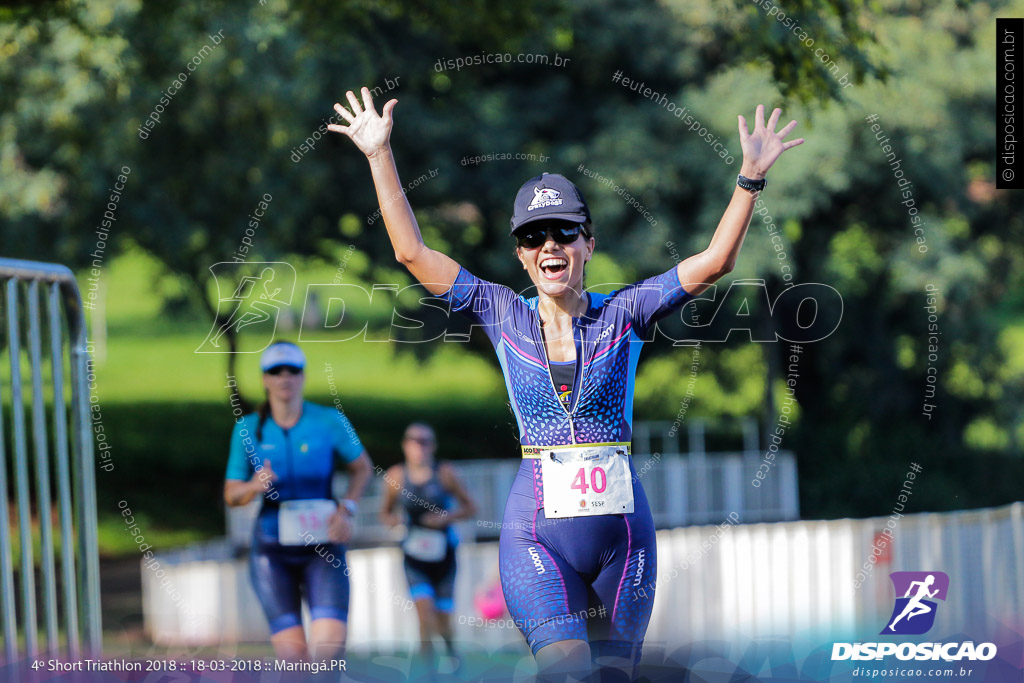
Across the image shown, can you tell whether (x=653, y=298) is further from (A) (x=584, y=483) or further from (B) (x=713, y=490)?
(B) (x=713, y=490)

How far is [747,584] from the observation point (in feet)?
24.3

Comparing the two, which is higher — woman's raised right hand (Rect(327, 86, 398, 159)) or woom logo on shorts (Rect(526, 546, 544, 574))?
woman's raised right hand (Rect(327, 86, 398, 159))

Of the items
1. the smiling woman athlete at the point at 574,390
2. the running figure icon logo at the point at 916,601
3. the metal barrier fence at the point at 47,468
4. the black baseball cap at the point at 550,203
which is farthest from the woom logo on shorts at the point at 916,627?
the metal barrier fence at the point at 47,468

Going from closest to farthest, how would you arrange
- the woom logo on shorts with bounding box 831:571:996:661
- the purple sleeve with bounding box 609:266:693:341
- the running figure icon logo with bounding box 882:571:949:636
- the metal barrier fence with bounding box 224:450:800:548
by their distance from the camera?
1. the purple sleeve with bounding box 609:266:693:341
2. the woom logo on shorts with bounding box 831:571:996:661
3. the running figure icon logo with bounding box 882:571:949:636
4. the metal barrier fence with bounding box 224:450:800:548

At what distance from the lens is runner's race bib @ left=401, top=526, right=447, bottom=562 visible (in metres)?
6.46

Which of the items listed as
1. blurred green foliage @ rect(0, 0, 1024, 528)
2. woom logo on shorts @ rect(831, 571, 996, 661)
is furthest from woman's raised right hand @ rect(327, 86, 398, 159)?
blurred green foliage @ rect(0, 0, 1024, 528)

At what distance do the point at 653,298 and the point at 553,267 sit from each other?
0.31 metres

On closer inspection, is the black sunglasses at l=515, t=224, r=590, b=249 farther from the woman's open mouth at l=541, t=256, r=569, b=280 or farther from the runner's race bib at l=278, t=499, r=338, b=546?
the runner's race bib at l=278, t=499, r=338, b=546

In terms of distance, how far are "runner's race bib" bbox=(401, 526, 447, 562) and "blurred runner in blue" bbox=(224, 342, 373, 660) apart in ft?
5.20

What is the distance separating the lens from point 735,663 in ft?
12.1

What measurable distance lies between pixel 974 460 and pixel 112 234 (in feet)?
33.5

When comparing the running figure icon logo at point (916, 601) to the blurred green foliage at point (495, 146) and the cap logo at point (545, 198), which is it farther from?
the blurred green foliage at point (495, 146)

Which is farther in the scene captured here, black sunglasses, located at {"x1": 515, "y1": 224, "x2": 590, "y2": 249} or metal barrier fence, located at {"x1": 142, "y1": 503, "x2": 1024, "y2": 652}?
metal barrier fence, located at {"x1": 142, "y1": 503, "x2": 1024, "y2": 652}

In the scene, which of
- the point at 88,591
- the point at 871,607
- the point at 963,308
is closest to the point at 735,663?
the point at 88,591
